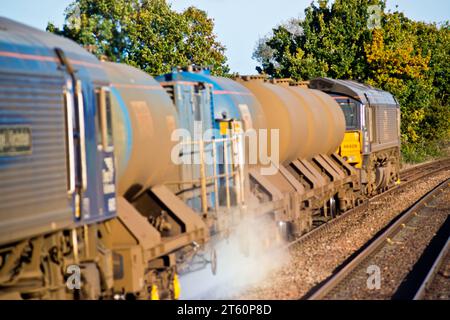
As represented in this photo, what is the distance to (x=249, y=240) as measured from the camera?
524 inches

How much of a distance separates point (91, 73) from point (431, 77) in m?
45.5

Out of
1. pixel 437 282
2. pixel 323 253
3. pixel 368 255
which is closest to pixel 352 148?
pixel 323 253

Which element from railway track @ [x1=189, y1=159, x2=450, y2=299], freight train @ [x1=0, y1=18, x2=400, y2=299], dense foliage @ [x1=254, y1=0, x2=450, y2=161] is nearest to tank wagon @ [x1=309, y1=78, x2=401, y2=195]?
railway track @ [x1=189, y1=159, x2=450, y2=299]

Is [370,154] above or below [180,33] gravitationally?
below

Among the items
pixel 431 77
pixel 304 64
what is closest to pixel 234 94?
pixel 304 64

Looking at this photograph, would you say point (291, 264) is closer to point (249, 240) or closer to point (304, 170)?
point (249, 240)

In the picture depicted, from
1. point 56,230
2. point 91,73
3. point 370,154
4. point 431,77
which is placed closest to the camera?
point 56,230

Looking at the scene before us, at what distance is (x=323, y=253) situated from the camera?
1502cm

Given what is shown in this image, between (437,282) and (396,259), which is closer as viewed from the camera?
(437,282)

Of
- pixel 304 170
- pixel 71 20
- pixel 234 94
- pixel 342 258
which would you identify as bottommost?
pixel 342 258

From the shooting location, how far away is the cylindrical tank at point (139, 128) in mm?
9133

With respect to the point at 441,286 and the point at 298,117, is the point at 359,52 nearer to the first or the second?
the point at 298,117

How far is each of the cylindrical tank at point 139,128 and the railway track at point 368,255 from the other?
10.1ft

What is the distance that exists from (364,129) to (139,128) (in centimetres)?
1580
